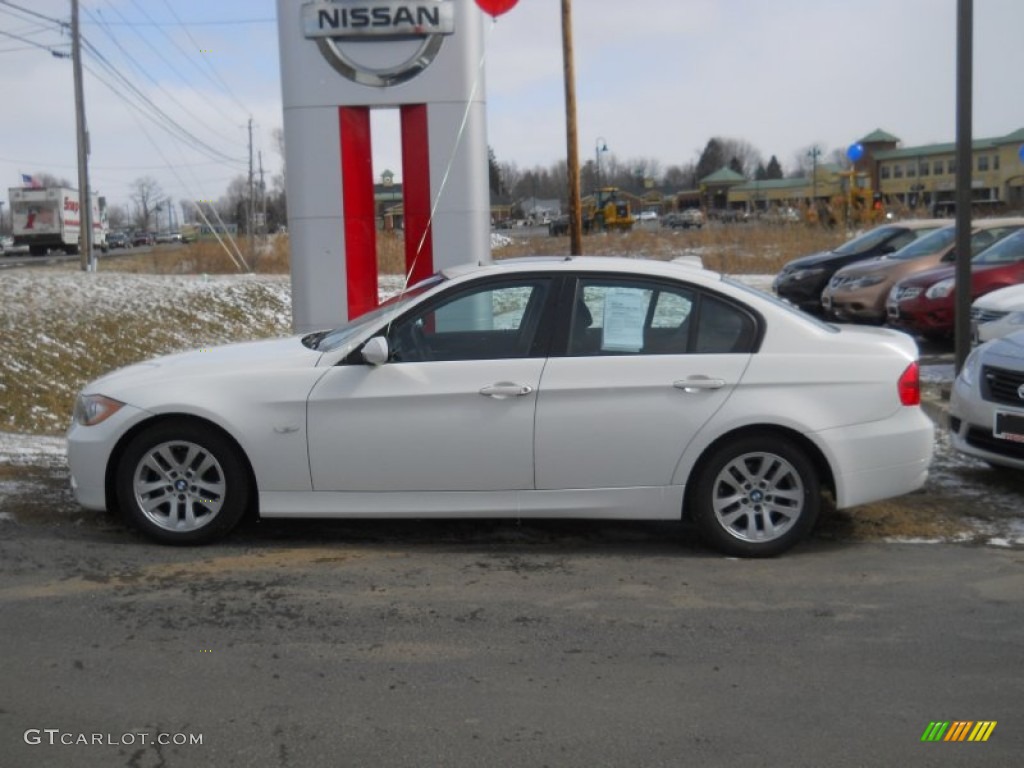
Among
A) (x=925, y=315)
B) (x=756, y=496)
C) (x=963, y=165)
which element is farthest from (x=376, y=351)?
(x=925, y=315)

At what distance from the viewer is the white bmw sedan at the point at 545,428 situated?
20.2 ft

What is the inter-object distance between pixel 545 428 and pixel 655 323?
2.83 ft

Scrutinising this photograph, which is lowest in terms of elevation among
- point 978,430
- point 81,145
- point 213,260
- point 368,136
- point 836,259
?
point 978,430

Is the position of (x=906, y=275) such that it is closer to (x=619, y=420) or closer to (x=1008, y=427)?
(x=1008, y=427)

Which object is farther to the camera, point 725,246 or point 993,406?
point 725,246

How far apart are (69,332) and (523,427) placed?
9.98m

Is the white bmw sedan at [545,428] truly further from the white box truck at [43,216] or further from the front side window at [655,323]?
the white box truck at [43,216]

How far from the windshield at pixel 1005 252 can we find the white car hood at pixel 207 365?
1099 centimetres

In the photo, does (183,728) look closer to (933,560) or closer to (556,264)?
(556,264)

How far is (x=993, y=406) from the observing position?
7.41m

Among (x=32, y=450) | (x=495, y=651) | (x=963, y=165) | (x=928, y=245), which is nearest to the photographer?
(x=495, y=651)

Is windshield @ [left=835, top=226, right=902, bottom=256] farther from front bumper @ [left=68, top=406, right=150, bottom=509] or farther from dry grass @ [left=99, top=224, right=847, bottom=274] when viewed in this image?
front bumper @ [left=68, top=406, right=150, bottom=509]

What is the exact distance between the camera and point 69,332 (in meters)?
14.3

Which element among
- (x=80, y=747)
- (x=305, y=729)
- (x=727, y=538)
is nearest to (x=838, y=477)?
(x=727, y=538)
